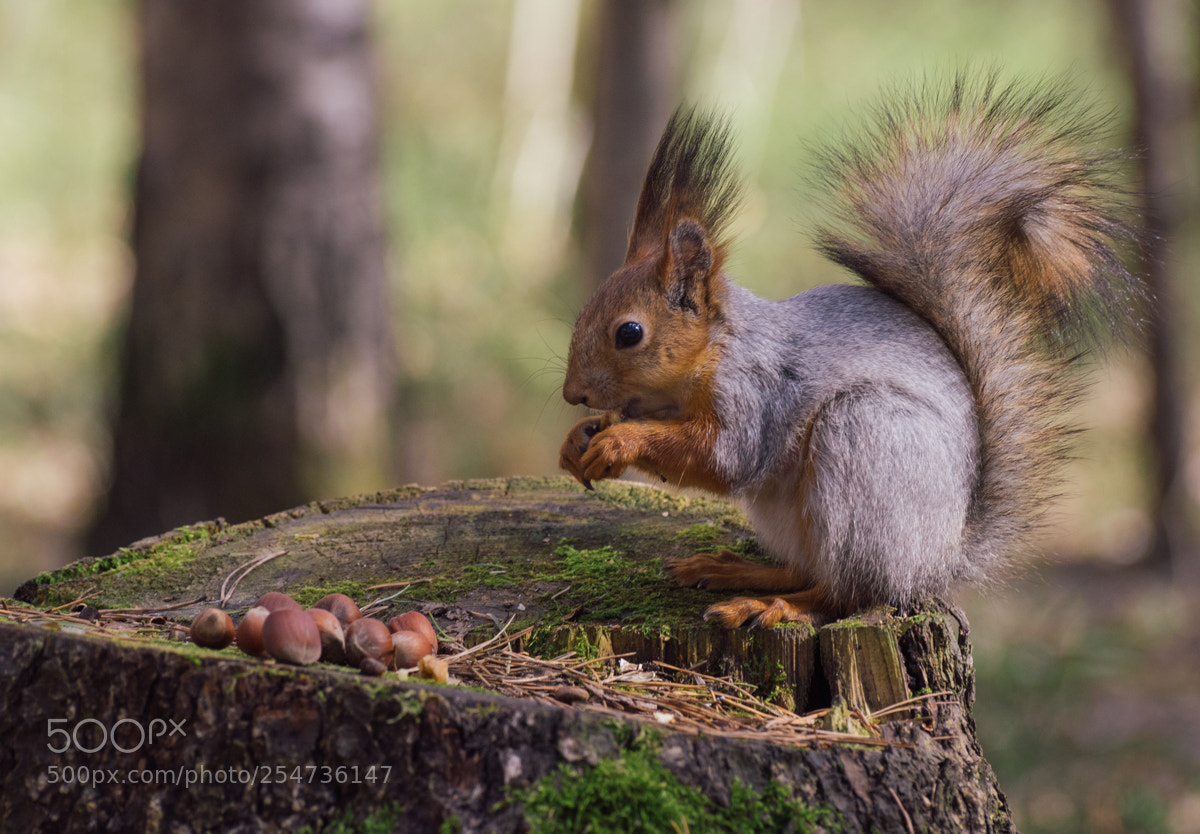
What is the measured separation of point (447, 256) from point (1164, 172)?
11.6 ft

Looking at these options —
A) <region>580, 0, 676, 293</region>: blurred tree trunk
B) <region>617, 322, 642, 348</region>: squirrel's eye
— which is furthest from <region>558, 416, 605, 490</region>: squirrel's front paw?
<region>580, 0, 676, 293</region>: blurred tree trunk

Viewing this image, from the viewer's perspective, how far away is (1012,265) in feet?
6.08

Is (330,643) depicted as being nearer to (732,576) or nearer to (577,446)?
(577,446)

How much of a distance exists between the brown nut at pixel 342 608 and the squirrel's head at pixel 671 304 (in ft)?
1.82

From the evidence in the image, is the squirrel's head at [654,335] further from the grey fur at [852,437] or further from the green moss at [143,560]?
the green moss at [143,560]

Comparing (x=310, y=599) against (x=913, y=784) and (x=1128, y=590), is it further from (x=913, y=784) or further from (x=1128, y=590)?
(x=1128, y=590)

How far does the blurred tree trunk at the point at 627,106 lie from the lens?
436 cm

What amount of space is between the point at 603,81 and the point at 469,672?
3487 mm

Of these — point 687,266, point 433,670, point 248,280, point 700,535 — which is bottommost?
point 433,670

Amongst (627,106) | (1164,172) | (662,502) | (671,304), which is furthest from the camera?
(1164,172)

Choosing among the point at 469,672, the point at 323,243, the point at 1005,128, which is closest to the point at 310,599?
the point at 469,672

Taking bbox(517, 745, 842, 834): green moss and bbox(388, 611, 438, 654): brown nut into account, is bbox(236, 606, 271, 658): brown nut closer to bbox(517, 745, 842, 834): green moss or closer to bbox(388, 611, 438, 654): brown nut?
bbox(388, 611, 438, 654): brown nut

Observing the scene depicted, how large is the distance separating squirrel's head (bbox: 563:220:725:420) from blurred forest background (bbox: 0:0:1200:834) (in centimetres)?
23

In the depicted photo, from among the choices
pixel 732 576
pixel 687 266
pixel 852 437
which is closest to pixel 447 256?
pixel 687 266
